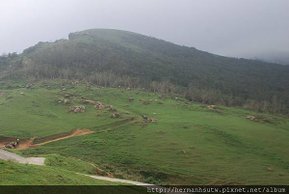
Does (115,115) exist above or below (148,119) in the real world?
above

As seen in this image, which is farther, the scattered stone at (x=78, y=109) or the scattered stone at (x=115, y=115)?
the scattered stone at (x=78, y=109)

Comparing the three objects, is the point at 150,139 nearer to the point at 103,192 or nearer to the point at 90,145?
the point at 90,145

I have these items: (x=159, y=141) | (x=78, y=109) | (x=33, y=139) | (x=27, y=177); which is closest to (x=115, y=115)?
(x=78, y=109)

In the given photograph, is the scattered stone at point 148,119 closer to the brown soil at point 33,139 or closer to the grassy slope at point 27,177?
the brown soil at point 33,139

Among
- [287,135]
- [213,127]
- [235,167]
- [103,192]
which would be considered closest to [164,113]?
[213,127]

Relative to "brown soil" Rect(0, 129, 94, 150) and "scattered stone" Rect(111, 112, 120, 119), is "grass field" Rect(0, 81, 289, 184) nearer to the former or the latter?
"scattered stone" Rect(111, 112, 120, 119)

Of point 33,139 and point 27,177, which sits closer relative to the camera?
point 27,177

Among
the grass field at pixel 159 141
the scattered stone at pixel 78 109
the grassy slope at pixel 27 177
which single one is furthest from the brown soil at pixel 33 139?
the grassy slope at pixel 27 177

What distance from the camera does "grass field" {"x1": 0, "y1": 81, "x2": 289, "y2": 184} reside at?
70875 millimetres

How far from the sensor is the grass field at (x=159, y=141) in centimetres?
7088

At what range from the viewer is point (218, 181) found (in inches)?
2655

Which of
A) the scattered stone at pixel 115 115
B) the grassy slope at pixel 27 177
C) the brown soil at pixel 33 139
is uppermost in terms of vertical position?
the grassy slope at pixel 27 177

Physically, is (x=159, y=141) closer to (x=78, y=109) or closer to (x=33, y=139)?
(x=33, y=139)

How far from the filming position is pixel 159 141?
88938mm
